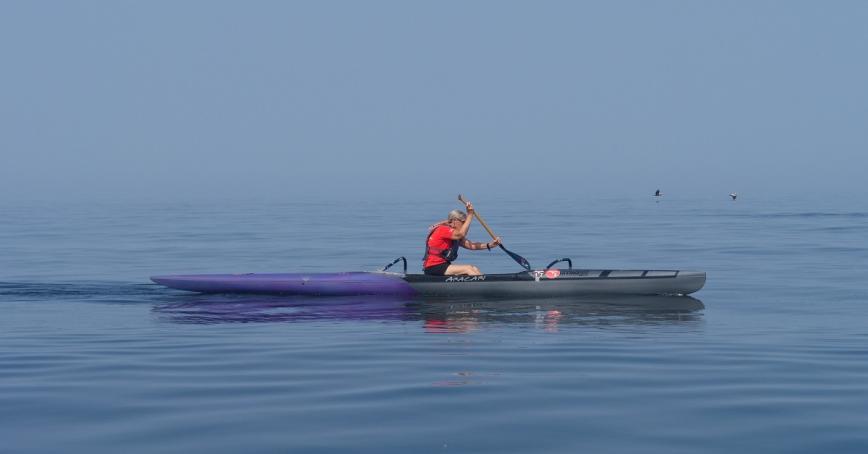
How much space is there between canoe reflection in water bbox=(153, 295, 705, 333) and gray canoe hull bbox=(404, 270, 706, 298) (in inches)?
5.7

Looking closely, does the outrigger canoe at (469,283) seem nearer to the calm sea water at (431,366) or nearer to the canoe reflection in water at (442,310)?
the canoe reflection in water at (442,310)

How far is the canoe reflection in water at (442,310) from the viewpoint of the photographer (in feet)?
54.2

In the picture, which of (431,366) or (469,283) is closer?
(431,366)

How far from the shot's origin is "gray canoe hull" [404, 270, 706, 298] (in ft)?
64.2

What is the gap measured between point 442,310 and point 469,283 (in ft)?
5.04

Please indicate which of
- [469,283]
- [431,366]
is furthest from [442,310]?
[431,366]

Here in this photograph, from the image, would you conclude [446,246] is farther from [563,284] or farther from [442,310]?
[563,284]

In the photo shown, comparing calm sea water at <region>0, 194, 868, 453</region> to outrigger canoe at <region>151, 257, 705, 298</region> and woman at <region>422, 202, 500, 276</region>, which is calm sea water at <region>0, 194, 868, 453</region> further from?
woman at <region>422, 202, 500, 276</region>

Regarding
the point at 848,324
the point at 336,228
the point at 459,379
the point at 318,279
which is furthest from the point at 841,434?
the point at 336,228

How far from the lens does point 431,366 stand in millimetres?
11695

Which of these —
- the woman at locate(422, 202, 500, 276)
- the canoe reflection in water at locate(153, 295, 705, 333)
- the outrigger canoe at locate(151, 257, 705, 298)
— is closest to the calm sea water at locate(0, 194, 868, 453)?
the canoe reflection in water at locate(153, 295, 705, 333)

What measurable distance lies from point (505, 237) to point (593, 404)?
90.8 feet

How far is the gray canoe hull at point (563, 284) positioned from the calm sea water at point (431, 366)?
334mm

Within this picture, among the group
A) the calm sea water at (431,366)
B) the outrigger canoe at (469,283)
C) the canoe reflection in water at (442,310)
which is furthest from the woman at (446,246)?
the calm sea water at (431,366)
